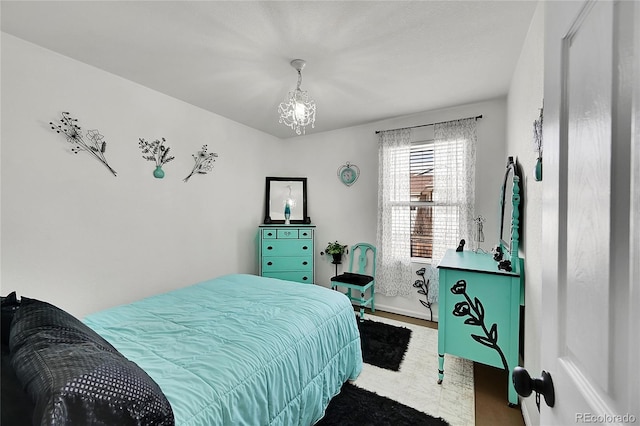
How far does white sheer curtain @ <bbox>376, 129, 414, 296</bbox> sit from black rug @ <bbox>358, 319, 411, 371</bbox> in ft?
1.87

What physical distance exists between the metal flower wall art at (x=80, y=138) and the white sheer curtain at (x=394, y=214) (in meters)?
2.95

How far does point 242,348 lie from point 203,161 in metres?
2.45

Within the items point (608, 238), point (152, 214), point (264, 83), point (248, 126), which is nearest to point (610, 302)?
point (608, 238)

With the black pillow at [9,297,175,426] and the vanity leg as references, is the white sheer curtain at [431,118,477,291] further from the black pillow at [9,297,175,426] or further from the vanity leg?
the black pillow at [9,297,175,426]

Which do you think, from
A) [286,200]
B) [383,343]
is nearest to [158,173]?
[286,200]

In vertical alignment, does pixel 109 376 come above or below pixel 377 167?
below

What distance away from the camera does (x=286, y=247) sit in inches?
145

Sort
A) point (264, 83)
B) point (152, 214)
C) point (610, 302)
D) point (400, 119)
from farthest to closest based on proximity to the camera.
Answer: point (400, 119), point (152, 214), point (264, 83), point (610, 302)

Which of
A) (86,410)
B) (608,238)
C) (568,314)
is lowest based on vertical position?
(86,410)

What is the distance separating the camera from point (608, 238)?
437mm

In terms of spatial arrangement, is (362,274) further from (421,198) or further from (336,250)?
(421,198)

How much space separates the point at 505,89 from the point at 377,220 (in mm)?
1951

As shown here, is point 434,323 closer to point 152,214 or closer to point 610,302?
point 610,302

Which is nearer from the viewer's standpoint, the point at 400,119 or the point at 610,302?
the point at 610,302
